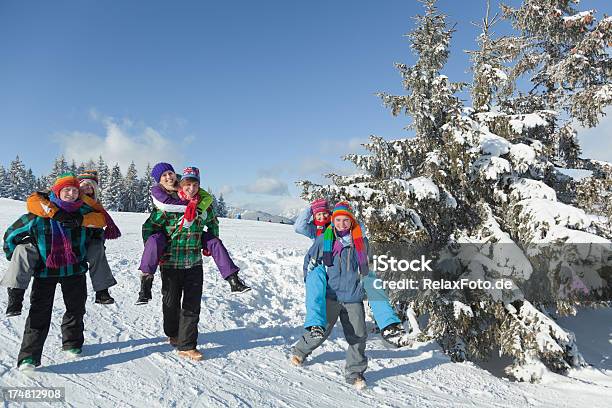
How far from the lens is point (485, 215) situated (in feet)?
26.7

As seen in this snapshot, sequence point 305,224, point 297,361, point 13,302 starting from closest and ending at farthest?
point 13,302 → point 297,361 → point 305,224

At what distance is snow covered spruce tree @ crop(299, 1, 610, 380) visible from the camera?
7.21 m

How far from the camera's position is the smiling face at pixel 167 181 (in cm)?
420

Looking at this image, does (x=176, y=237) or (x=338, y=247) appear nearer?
(x=176, y=237)

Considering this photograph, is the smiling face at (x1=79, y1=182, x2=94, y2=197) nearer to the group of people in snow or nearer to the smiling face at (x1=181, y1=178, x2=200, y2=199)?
the group of people in snow

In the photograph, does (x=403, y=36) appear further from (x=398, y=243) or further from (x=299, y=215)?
(x=299, y=215)

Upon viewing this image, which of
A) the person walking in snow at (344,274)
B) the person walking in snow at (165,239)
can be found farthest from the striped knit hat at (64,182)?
the person walking in snow at (344,274)

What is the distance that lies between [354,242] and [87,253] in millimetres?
2827

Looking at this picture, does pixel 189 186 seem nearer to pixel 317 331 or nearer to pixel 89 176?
pixel 89 176

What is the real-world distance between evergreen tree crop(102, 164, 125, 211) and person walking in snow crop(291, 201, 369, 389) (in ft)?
182

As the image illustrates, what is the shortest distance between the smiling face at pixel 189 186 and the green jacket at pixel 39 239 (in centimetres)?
107

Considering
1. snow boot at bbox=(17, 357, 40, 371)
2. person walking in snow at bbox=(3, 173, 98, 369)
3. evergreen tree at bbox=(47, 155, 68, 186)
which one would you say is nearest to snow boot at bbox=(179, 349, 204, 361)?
person walking in snow at bbox=(3, 173, 98, 369)

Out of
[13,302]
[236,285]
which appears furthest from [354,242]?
[13,302]

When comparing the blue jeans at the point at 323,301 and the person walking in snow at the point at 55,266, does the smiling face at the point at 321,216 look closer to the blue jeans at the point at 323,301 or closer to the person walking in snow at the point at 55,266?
the blue jeans at the point at 323,301
